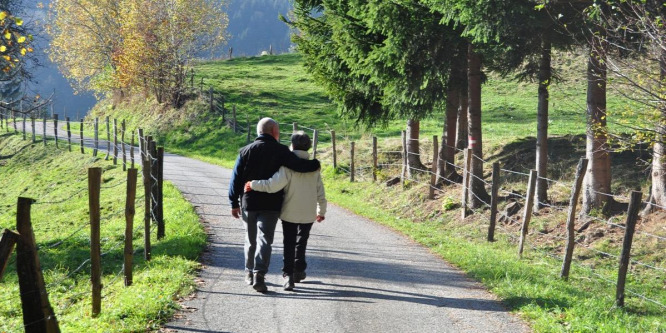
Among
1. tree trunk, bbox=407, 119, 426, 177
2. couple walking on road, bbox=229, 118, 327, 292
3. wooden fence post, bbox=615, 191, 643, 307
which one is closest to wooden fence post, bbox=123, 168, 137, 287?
couple walking on road, bbox=229, 118, 327, 292

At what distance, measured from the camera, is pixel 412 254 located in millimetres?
11555

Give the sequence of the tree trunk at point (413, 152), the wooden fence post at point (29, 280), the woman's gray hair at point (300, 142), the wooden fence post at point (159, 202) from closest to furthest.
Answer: the wooden fence post at point (29, 280), the woman's gray hair at point (300, 142), the wooden fence post at point (159, 202), the tree trunk at point (413, 152)

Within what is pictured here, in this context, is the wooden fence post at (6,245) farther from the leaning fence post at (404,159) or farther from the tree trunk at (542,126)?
the leaning fence post at (404,159)

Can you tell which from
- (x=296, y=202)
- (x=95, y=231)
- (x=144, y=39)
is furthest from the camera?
(x=144, y=39)

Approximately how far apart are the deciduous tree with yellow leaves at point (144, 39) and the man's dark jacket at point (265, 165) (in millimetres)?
31272

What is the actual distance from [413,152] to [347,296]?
12637mm

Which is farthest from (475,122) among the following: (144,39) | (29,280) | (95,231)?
(144,39)

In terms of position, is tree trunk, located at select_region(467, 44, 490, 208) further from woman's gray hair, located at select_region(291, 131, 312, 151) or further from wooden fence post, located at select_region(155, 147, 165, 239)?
woman's gray hair, located at select_region(291, 131, 312, 151)

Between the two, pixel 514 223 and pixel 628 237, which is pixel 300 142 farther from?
pixel 514 223

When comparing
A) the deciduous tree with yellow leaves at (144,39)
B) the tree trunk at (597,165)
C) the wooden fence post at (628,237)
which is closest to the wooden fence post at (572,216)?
the wooden fence post at (628,237)

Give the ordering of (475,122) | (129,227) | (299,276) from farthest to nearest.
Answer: (475,122), (129,227), (299,276)

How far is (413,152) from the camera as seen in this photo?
2058cm

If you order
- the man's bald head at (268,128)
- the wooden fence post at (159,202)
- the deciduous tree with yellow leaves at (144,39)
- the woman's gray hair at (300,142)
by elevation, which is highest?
the deciduous tree with yellow leaves at (144,39)

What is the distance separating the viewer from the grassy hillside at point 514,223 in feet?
28.1
